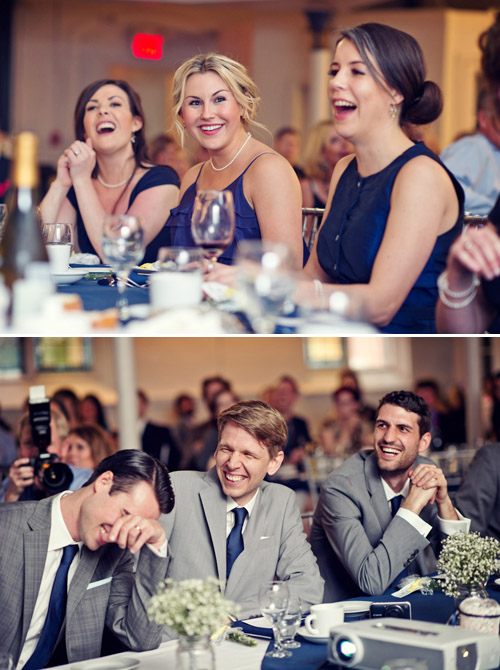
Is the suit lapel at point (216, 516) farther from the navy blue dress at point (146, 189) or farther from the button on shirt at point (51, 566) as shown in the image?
the navy blue dress at point (146, 189)

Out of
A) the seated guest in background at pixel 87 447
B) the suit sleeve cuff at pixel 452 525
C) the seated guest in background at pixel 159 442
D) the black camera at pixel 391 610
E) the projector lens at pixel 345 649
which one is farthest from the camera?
the seated guest in background at pixel 159 442

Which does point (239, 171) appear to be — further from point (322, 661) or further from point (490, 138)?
point (490, 138)

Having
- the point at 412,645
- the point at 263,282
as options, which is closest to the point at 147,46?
the point at 263,282

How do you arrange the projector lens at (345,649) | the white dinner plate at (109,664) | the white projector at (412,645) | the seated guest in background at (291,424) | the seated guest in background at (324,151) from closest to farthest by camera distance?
the white projector at (412,645), the projector lens at (345,649), the white dinner plate at (109,664), the seated guest in background at (324,151), the seated guest in background at (291,424)

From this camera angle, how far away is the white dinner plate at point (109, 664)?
2131 millimetres

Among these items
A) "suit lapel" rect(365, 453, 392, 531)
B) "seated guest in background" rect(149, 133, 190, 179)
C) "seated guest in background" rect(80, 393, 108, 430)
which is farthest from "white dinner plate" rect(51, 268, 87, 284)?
"seated guest in background" rect(80, 393, 108, 430)

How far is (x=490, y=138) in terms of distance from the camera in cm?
541

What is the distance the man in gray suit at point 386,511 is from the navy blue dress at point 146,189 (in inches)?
40.0

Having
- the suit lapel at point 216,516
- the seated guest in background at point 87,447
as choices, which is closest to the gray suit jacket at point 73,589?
the suit lapel at point 216,516

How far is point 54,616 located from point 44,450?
95cm

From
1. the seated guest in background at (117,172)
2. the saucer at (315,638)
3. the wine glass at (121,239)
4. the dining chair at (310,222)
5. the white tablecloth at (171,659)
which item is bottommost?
the white tablecloth at (171,659)

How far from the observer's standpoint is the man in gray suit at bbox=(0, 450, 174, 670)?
8.39ft

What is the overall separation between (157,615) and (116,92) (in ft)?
6.40

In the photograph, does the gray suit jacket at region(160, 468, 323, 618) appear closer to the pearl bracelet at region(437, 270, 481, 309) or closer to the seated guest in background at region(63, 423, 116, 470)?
the pearl bracelet at region(437, 270, 481, 309)
